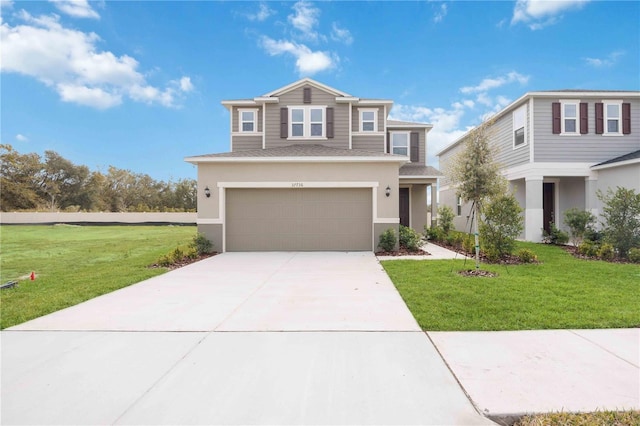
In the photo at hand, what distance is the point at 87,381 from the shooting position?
2.73 m

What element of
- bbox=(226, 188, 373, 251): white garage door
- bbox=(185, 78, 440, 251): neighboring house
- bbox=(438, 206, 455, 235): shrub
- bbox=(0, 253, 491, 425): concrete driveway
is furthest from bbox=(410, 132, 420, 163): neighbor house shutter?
bbox=(0, 253, 491, 425): concrete driveway

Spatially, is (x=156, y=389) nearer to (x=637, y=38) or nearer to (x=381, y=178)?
(x=381, y=178)

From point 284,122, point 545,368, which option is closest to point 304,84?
point 284,122

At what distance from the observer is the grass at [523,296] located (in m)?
4.02

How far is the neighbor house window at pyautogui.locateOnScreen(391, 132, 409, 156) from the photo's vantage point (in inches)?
611

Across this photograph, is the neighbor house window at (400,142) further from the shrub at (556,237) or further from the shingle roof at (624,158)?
the shingle roof at (624,158)

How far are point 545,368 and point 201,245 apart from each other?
9.59 metres

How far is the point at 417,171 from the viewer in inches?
571

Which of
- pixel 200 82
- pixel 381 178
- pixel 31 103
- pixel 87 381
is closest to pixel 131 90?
pixel 200 82

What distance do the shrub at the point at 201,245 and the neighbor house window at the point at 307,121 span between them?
6.09 metres

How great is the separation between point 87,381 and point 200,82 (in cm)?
1909

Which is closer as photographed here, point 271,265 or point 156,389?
point 156,389

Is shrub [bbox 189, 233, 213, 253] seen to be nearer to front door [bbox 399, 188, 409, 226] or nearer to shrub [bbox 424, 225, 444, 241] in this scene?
front door [bbox 399, 188, 409, 226]

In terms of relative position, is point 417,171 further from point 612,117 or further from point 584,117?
point 612,117
